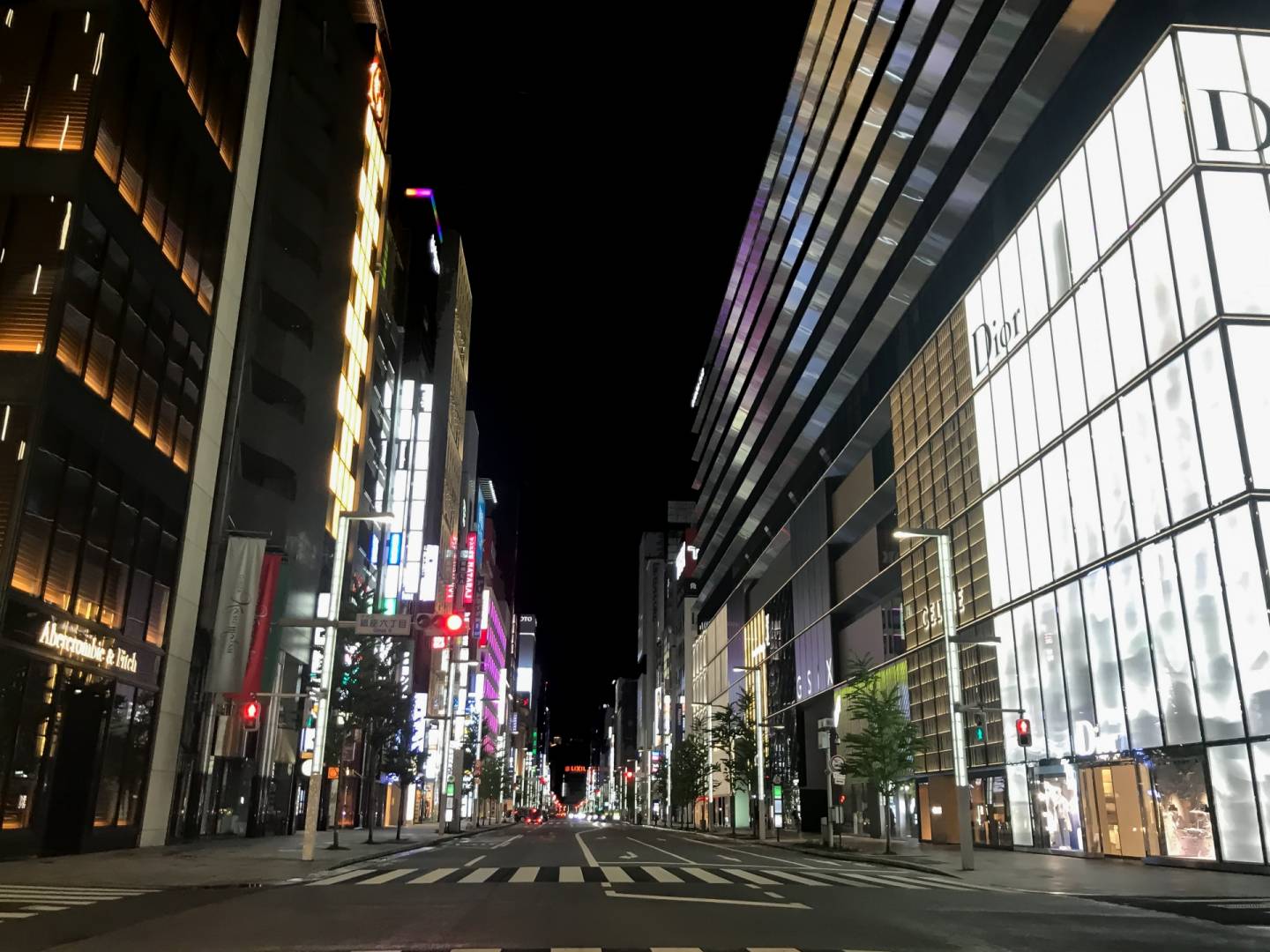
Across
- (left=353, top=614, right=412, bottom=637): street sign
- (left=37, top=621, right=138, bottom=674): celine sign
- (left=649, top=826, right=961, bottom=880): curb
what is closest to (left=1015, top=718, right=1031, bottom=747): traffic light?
(left=649, top=826, right=961, bottom=880): curb

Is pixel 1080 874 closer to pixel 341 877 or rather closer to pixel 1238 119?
pixel 341 877

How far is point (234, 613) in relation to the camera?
3494 cm

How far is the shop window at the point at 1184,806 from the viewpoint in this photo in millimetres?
24938

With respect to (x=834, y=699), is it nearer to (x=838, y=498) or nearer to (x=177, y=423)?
(x=838, y=498)

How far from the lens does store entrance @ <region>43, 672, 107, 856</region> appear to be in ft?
82.4

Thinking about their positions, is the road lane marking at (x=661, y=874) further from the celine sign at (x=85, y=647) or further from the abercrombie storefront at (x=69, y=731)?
the celine sign at (x=85, y=647)

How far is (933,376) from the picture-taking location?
4434 cm

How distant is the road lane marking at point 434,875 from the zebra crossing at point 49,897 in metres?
5.03

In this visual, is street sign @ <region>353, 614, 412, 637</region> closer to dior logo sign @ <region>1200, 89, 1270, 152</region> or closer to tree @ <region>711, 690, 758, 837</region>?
dior logo sign @ <region>1200, 89, 1270, 152</region>

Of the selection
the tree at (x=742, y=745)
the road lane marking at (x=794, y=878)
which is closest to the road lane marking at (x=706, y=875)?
the road lane marking at (x=794, y=878)

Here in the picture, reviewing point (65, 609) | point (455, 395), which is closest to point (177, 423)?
point (65, 609)

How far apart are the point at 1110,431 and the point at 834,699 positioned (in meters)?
34.4

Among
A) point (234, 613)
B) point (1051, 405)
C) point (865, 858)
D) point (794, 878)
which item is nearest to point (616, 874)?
point (794, 878)

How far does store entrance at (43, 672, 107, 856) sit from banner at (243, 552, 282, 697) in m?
8.01
